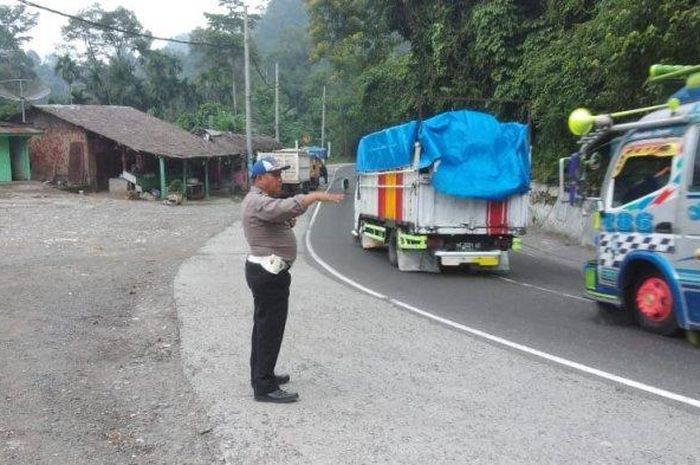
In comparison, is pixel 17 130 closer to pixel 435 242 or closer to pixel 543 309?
pixel 435 242

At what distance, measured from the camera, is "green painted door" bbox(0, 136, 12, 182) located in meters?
34.8

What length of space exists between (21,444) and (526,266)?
11407mm

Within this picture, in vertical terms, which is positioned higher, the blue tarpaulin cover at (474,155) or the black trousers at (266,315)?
the blue tarpaulin cover at (474,155)

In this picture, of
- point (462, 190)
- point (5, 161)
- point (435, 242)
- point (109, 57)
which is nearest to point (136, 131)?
point (5, 161)

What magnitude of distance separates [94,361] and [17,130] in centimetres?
3167

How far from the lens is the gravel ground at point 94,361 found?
4.57 metres

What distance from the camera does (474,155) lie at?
1216 cm

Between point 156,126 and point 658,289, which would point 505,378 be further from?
point 156,126

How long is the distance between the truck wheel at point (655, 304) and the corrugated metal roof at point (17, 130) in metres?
32.9

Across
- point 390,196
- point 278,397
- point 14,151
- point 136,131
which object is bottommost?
point 278,397

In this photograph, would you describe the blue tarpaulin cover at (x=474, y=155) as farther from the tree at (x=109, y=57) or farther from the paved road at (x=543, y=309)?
the tree at (x=109, y=57)

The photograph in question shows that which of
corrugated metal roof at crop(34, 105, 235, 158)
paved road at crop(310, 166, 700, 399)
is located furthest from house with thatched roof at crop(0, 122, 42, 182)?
paved road at crop(310, 166, 700, 399)

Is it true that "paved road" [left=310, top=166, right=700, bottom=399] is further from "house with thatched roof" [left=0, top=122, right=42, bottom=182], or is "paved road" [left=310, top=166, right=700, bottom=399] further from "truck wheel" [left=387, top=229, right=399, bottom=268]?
"house with thatched roof" [left=0, top=122, right=42, bottom=182]

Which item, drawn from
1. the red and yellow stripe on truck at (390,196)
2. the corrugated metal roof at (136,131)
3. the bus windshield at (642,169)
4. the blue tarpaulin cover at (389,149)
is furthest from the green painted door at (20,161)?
the bus windshield at (642,169)
